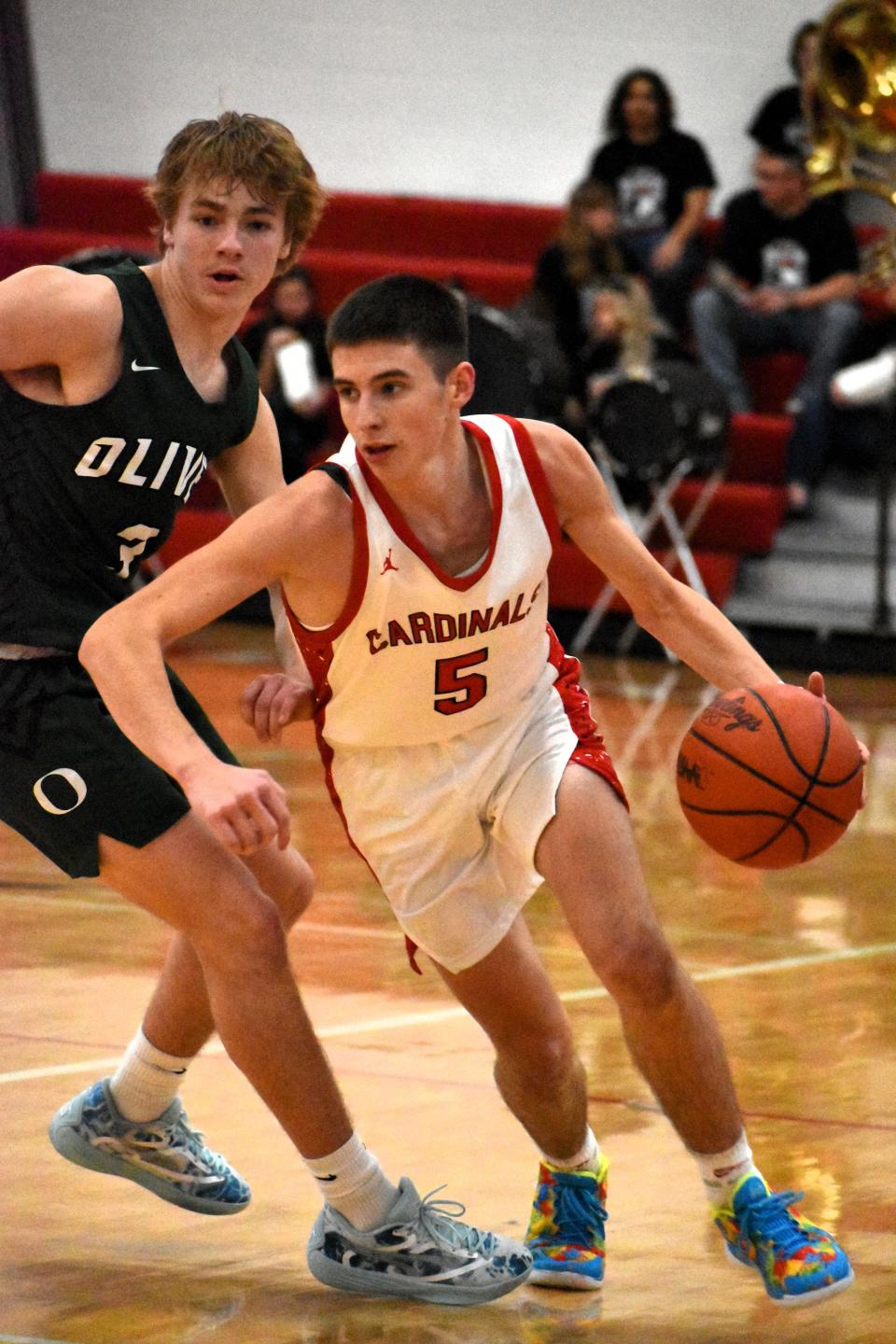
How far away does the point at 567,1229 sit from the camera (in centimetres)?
332

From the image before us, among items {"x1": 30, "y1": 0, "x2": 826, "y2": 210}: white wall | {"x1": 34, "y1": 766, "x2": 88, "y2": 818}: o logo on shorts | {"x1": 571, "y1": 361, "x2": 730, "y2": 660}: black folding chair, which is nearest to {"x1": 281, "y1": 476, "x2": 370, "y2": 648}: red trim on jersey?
{"x1": 34, "y1": 766, "x2": 88, "y2": 818}: o logo on shorts

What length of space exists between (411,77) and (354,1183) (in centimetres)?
1111

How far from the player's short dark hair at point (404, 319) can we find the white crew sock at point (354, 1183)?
4.06ft

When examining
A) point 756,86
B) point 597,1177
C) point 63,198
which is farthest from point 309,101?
point 597,1177

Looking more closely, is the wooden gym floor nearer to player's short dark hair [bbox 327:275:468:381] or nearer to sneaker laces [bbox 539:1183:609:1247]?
sneaker laces [bbox 539:1183:609:1247]

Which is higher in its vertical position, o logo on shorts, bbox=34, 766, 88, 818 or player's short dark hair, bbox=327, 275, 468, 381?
player's short dark hair, bbox=327, 275, 468, 381

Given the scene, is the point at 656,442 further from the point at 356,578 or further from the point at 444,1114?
the point at 356,578

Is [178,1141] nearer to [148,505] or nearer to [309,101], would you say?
[148,505]

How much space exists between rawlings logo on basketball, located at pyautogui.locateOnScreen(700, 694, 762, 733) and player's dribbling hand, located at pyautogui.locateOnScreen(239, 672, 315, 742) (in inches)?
26.7

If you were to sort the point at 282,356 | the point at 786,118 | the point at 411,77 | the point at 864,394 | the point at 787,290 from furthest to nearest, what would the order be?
the point at 411,77, the point at 786,118, the point at 787,290, the point at 282,356, the point at 864,394

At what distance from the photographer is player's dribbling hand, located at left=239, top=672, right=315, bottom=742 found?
321cm

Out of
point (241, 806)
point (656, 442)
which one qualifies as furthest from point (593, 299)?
point (241, 806)

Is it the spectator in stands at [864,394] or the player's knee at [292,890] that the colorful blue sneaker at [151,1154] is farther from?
the spectator in stands at [864,394]

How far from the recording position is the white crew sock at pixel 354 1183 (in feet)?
10.5
